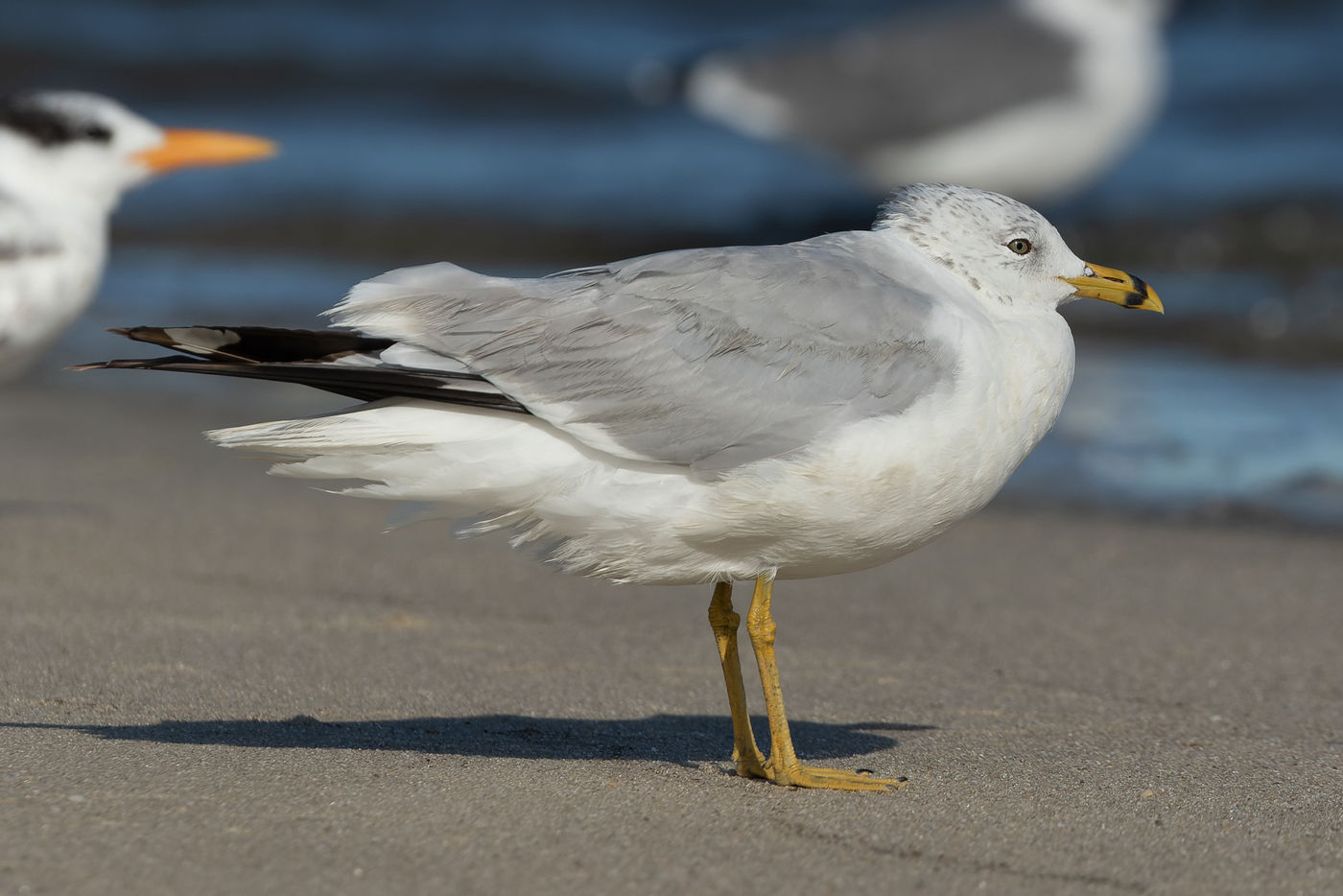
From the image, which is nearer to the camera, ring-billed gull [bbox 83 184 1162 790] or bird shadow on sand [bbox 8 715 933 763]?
ring-billed gull [bbox 83 184 1162 790]

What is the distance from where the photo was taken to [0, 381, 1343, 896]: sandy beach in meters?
Answer: 2.79

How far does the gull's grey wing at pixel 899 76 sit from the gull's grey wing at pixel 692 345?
7.67 metres

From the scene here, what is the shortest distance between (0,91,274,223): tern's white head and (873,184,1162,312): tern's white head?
12.2ft

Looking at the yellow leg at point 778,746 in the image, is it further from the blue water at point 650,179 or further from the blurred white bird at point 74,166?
the blurred white bird at point 74,166

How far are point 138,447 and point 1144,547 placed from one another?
12.6 feet

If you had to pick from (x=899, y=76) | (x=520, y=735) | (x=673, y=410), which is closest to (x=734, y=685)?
(x=520, y=735)

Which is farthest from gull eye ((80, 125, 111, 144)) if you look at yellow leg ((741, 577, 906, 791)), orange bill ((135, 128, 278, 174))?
yellow leg ((741, 577, 906, 791))

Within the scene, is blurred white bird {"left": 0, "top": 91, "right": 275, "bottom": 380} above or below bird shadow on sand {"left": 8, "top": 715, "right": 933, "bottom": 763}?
above

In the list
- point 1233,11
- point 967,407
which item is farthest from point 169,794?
point 1233,11

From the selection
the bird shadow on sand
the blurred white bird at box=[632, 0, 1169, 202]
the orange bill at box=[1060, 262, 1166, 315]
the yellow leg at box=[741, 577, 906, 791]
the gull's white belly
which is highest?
the blurred white bird at box=[632, 0, 1169, 202]

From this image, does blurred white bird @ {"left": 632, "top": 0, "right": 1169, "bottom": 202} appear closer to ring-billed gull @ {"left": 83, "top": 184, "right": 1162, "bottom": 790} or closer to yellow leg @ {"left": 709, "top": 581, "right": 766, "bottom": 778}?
yellow leg @ {"left": 709, "top": 581, "right": 766, "bottom": 778}

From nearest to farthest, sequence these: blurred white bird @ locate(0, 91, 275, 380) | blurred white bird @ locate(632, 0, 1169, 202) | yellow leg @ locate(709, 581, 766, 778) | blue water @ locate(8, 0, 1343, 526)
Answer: yellow leg @ locate(709, 581, 766, 778) < blurred white bird @ locate(0, 91, 275, 380) < blue water @ locate(8, 0, 1343, 526) < blurred white bird @ locate(632, 0, 1169, 202)

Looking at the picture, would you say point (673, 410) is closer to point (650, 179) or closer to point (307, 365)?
point (307, 365)

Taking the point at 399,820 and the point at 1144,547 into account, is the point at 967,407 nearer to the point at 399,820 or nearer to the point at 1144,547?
the point at 399,820
